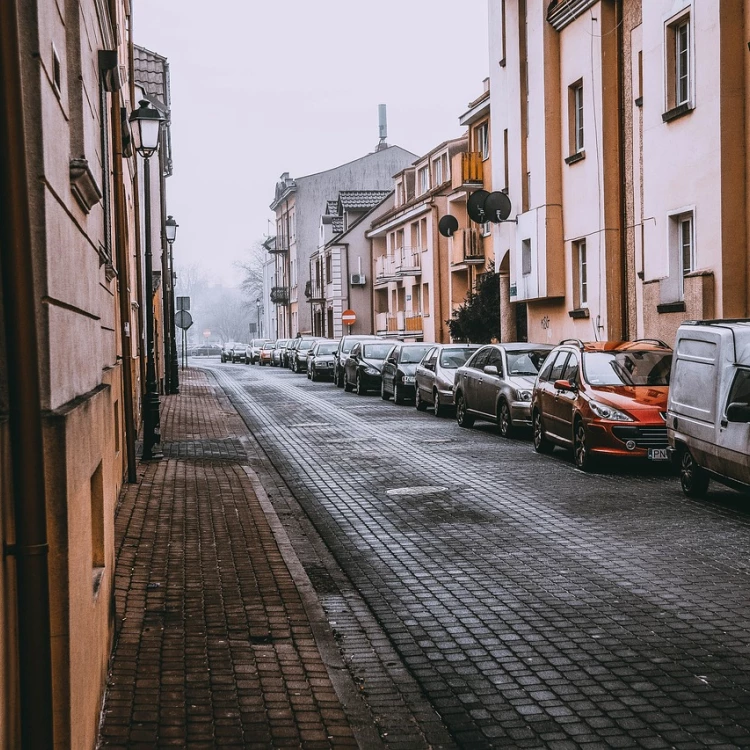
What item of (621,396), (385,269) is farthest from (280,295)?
(621,396)

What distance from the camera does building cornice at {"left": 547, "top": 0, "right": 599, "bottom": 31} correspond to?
24420 millimetres

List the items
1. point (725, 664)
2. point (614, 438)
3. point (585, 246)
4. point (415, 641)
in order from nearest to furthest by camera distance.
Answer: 1. point (725, 664)
2. point (415, 641)
3. point (614, 438)
4. point (585, 246)

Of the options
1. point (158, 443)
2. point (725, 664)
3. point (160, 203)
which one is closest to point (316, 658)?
point (725, 664)

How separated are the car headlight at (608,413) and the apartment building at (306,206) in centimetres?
6570

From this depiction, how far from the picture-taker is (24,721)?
11.5ft

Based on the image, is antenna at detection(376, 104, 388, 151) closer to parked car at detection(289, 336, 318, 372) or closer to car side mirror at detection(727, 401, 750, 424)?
parked car at detection(289, 336, 318, 372)

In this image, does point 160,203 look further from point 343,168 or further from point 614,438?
point 343,168

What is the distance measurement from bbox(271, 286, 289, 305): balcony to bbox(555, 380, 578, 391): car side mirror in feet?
248

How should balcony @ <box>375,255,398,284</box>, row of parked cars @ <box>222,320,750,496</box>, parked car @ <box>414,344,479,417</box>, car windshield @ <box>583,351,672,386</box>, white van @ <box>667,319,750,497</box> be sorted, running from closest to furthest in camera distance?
white van @ <box>667,319,750,497</box>, row of parked cars @ <box>222,320,750,496</box>, car windshield @ <box>583,351,672,386</box>, parked car @ <box>414,344,479,417</box>, balcony @ <box>375,255,398,284</box>

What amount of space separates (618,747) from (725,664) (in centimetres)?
143

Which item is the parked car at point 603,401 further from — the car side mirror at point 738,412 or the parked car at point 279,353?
the parked car at point 279,353

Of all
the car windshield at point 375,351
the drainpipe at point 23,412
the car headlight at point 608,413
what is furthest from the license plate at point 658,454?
the car windshield at point 375,351

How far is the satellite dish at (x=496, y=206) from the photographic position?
29.3 metres

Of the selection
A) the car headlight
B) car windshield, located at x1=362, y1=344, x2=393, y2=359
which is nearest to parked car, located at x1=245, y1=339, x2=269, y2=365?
car windshield, located at x1=362, y1=344, x2=393, y2=359
